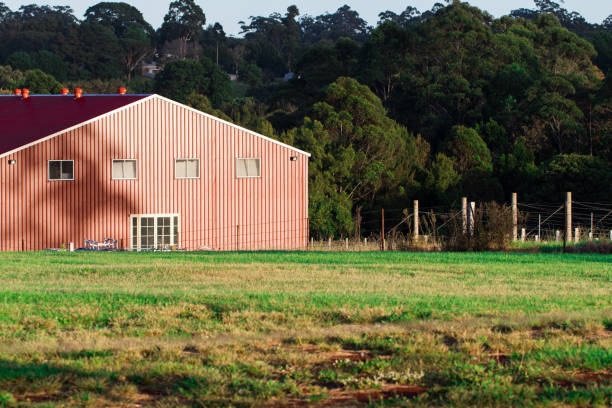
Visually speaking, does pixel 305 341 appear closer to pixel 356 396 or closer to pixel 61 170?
pixel 356 396

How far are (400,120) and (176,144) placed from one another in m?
31.8

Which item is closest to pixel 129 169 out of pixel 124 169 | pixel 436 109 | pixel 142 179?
pixel 124 169

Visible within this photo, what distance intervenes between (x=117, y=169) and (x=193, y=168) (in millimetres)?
2834

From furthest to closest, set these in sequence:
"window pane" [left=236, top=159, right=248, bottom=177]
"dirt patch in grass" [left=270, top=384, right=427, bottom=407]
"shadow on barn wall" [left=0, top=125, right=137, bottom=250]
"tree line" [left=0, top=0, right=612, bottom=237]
Result: "tree line" [left=0, top=0, right=612, bottom=237]
"window pane" [left=236, top=159, right=248, bottom=177]
"shadow on barn wall" [left=0, top=125, right=137, bottom=250]
"dirt patch in grass" [left=270, top=384, right=427, bottom=407]

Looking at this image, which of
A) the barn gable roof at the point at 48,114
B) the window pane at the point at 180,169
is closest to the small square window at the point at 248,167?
the barn gable roof at the point at 48,114

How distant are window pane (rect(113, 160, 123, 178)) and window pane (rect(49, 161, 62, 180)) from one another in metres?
1.91

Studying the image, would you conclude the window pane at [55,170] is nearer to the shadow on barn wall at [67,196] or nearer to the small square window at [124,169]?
the shadow on barn wall at [67,196]

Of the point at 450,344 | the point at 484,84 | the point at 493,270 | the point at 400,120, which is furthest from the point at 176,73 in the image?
the point at 450,344

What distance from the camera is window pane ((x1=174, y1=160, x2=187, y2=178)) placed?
3316 cm

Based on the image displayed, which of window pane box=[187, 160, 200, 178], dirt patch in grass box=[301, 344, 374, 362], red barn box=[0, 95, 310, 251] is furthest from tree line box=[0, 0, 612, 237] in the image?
dirt patch in grass box=[301, 344, 374, 362]

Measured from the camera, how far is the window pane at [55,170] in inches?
1215

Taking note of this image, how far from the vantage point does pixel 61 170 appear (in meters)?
31.1

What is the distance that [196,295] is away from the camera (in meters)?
10.9

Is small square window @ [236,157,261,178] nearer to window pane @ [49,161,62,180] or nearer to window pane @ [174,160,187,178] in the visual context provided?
window pane @ [174,160,187,178]
